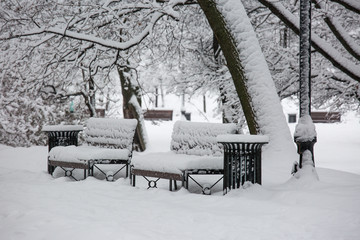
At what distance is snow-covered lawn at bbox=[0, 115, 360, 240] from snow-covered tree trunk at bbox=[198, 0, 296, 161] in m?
0.76

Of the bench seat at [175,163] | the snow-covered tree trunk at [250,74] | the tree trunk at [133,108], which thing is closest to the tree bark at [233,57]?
the snow-covered tree trunk at [250,74]

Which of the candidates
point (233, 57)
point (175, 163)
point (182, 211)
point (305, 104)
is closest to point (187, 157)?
point (175, 163)

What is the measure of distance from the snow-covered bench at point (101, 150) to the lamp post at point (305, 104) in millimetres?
2805

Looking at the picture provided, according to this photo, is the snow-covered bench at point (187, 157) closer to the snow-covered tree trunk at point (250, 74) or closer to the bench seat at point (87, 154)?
the bench seat at point (87, 154)

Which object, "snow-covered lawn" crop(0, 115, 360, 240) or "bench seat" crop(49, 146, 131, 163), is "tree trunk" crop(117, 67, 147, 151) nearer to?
"bench seat" crop(49, 146, 131, 163)

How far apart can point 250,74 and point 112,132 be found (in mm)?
2606

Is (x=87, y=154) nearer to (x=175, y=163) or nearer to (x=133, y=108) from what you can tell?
(x=175, y=163)

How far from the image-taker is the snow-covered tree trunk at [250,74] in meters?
6.81

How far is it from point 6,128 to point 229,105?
7.05 meters

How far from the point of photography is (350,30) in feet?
38.5

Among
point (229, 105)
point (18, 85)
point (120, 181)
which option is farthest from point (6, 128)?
point (120, 181)

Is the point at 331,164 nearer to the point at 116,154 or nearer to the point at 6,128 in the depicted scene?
the point at 116,154

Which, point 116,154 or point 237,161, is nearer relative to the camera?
point 237,161

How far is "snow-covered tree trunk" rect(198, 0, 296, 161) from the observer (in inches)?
268
